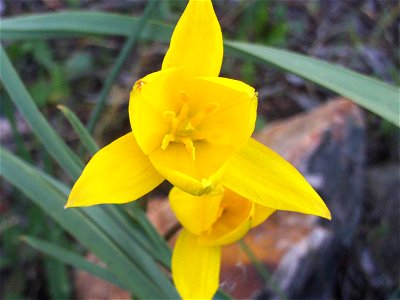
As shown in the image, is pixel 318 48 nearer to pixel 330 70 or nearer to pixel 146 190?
pixel 330 70

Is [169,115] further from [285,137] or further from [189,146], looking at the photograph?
[285,137]

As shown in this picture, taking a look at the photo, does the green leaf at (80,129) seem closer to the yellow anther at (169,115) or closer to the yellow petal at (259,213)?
the yellow anther at (169,115)

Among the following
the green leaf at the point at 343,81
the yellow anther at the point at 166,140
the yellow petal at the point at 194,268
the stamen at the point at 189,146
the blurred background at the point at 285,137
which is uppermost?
the green leaf at the point at 343,81

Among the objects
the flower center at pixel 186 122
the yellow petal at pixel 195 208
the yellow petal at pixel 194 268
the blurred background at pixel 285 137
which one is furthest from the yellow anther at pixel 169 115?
the blurred background at pixel 285 137

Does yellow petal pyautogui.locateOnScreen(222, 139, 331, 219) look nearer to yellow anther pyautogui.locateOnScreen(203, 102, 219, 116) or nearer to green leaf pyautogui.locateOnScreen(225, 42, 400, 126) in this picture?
yellow anther pyautogui.locateOnScreen(203, 102, 219, 116)

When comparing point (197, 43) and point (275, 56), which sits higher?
point (197, 43)

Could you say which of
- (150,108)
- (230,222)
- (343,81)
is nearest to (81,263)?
(230,222)

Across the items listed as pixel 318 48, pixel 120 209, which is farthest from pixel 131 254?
pixel 318 48
